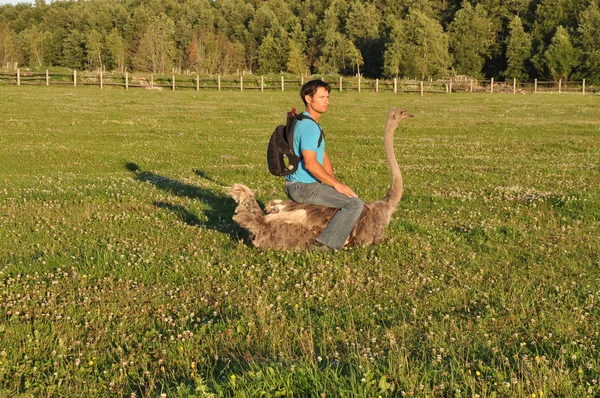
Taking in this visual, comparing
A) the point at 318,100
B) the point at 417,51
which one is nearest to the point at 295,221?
the point at 318,100

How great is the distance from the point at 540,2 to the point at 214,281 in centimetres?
13389

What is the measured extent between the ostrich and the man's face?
4.83 ft

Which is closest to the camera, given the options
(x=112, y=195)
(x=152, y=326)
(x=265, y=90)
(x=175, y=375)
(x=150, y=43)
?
(x=175, y=375)

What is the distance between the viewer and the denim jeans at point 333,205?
9602mm

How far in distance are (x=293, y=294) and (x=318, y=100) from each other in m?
3.24

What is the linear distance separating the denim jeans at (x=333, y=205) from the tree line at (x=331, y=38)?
107465 millimetres

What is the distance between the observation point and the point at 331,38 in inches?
5290

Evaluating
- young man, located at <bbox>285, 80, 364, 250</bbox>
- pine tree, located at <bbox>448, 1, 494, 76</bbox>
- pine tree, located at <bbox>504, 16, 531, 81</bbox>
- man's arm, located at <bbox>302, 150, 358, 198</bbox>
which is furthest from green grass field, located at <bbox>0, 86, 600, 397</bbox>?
pine tree, located at <bbox>448, 1, 494, 76</bbox>

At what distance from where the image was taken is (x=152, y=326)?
677 centimetres

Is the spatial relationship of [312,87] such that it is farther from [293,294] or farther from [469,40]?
[469,40]

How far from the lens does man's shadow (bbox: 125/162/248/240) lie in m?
11.6

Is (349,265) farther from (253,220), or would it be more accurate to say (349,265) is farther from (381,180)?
(381,180)

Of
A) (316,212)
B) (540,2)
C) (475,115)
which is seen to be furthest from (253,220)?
(540,2)

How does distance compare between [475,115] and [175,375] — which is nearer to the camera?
[175,375]
